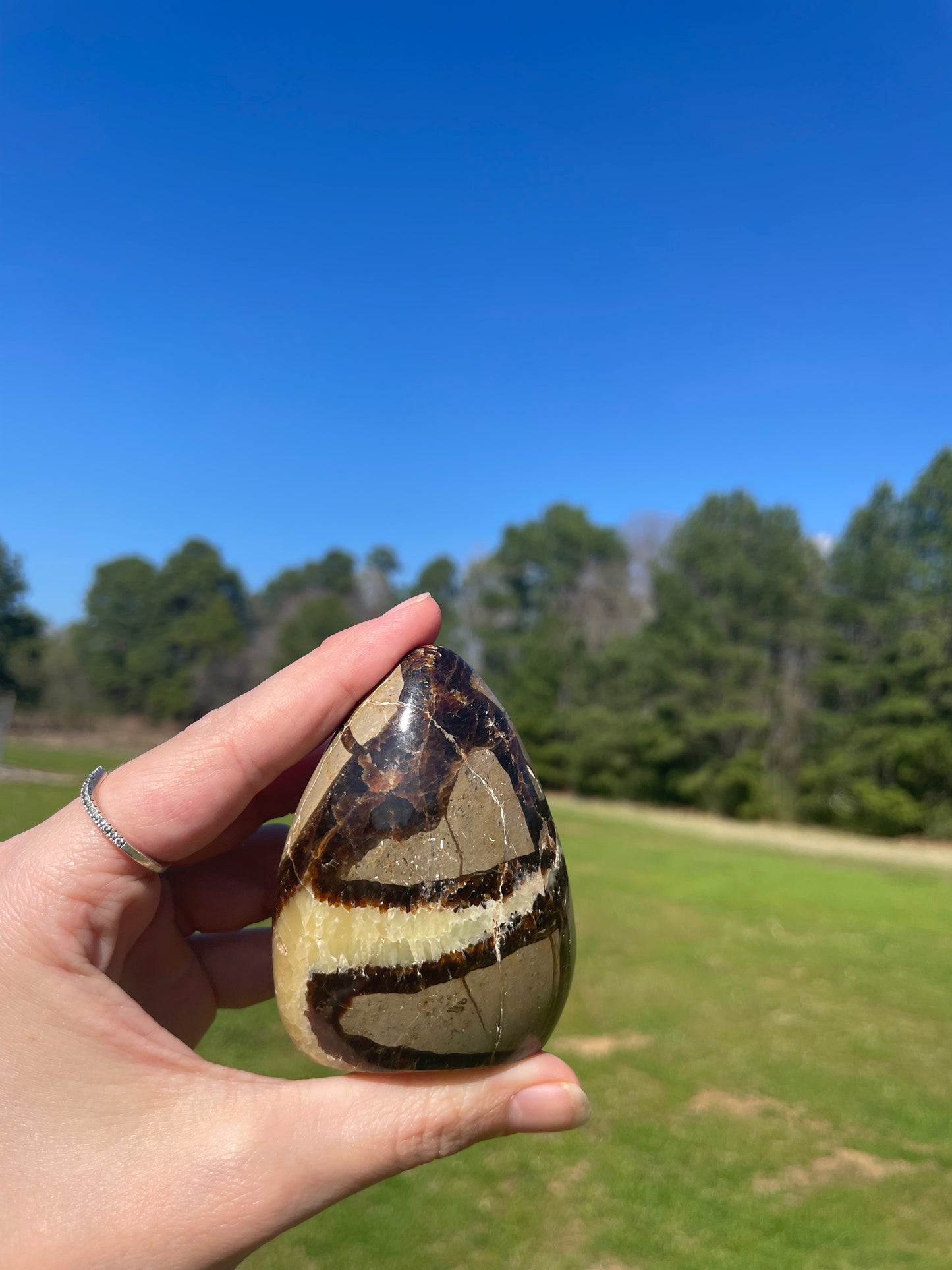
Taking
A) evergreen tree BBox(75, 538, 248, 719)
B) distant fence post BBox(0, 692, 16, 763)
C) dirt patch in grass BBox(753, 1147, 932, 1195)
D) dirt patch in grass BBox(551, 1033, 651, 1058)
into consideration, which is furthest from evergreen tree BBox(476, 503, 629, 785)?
dirt patch in grass BBox(753, 1147, 932, 1195)

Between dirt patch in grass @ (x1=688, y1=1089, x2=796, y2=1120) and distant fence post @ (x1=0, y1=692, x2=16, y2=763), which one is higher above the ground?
distant fence post @ (x1=0, y1=692, x2=16, y2=763)

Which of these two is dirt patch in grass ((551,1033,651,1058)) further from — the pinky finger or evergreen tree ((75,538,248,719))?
evergreen tree ((75,538,248,719))

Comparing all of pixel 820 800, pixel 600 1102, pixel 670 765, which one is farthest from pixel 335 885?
pixel 670 765

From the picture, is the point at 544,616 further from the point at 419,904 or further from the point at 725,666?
the point at 419,904

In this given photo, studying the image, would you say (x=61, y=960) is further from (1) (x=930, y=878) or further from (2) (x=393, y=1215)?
(1) (x=930, y=878)

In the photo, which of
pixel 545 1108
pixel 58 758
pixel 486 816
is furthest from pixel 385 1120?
pixel 58 758

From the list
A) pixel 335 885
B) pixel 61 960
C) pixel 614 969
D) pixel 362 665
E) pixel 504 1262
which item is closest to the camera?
pixel 61 960

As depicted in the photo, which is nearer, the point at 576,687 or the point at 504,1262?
the point at 504,1262

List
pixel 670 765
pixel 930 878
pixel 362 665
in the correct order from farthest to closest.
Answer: pixel 670 765
pixel 930 878
pixel 362 665
